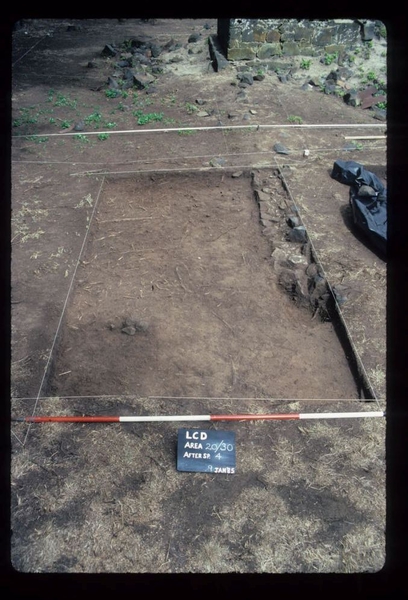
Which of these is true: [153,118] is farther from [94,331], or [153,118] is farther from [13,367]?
[13,367]

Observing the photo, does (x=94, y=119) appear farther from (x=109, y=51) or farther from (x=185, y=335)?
(x=185, y=335)

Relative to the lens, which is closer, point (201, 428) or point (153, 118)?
point (201, 428)

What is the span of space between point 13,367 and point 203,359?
170 centimetres

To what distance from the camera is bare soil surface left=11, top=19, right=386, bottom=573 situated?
3.31m

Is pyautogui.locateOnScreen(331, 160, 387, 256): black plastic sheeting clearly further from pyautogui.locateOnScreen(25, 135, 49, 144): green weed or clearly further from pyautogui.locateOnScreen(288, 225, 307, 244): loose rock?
pyautogui.locateOnScreen(25, 135, 49, 144): green weed

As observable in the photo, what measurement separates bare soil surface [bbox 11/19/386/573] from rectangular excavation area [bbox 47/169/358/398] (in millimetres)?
22

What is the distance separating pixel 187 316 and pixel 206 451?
195 cm

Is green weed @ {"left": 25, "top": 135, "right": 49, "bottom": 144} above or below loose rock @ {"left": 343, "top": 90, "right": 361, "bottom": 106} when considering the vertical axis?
below

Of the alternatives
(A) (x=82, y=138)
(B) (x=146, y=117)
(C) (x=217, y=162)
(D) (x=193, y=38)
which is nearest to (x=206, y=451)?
(C) (x=217, y=162)

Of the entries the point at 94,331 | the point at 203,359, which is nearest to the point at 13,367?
the point at 94,331

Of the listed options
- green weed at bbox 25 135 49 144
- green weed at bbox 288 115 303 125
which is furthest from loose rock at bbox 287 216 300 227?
green weed at bbox 25 135 49 144

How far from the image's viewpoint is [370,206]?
6.53 meters

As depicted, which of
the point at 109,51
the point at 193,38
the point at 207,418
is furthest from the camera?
the point at 193,38

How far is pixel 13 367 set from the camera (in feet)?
14.9
